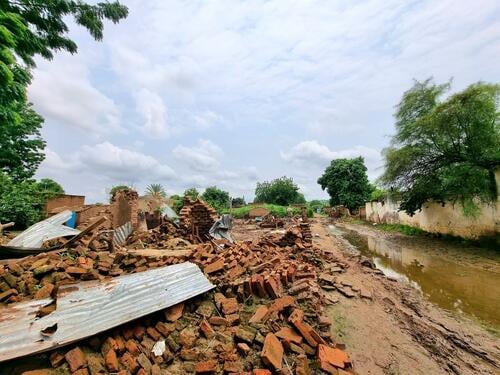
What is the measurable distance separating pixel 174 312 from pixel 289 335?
1.53 meters

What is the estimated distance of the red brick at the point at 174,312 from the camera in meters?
3.19

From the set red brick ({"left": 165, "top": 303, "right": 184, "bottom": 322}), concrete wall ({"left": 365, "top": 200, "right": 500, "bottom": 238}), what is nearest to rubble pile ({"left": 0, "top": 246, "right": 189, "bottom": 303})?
red brick ({"left": 165, "top": 303, "right": 184, "bottom": 322})

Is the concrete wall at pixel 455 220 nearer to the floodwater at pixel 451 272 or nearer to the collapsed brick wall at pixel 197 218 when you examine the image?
the floodwater at pixel 451 272

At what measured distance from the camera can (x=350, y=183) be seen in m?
33.9

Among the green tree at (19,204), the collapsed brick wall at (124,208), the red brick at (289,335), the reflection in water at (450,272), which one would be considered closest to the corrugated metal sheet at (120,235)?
the collapsed brick wall at (124,208)

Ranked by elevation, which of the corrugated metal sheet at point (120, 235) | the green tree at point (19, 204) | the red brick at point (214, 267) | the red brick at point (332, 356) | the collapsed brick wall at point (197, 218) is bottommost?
the red brick at point (332, 356)

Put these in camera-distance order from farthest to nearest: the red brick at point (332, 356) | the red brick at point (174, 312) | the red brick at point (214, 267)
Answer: the red brick at point (214, 267) < the red brick at point (174, 312) < the red brick at point (332, 356)

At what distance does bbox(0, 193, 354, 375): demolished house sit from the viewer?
2.48 m

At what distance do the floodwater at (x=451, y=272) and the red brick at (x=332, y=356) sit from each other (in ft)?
11.2

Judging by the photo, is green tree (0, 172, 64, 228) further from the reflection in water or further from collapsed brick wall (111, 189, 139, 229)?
the reflection in water

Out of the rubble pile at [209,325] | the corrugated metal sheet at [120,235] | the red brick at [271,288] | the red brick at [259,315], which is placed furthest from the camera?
the corrugated metal sheet at [120,235]

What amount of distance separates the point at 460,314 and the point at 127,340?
5.92 meters

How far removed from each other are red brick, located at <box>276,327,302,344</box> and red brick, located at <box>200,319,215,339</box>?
2.73 ft

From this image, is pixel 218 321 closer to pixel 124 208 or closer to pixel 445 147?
pixel 124 208
